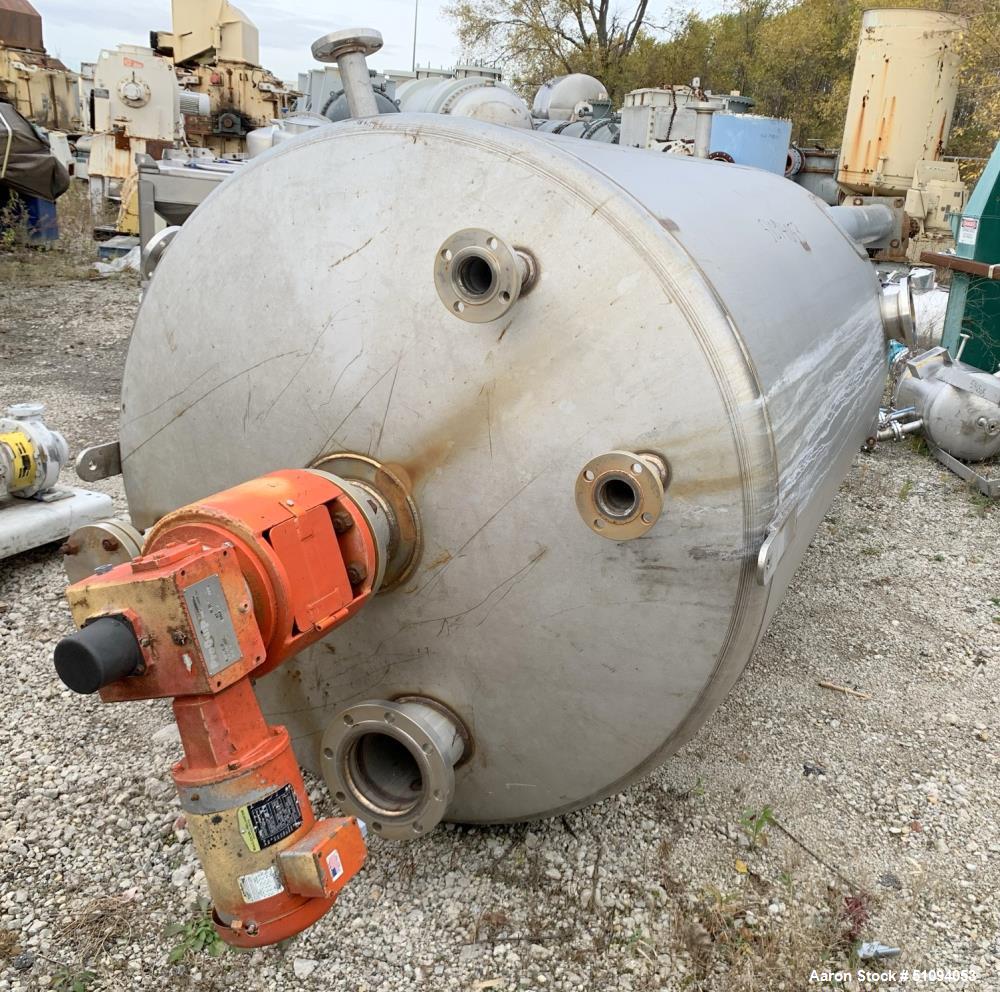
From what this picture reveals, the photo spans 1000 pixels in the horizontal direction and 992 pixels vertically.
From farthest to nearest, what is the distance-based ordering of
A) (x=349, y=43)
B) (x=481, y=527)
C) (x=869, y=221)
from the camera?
1. (x=869, y=221)
2. (x=349, y=43)
3. (x=481, y=527)

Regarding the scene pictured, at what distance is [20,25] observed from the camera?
14.4 metres

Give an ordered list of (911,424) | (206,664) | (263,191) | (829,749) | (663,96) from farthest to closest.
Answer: (663,96)
(911,424)
(829,749)
(263,191)
(206,664)

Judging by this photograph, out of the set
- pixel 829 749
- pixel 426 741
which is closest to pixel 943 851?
pixel 829 749

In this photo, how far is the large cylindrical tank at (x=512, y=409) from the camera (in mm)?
1390

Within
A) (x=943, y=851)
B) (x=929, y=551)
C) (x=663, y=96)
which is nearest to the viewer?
(x=943, y=851)

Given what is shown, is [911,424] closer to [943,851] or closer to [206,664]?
[943,851]

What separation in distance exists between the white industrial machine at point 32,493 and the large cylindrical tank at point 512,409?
1.42 meters

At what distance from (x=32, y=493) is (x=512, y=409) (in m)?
2.30

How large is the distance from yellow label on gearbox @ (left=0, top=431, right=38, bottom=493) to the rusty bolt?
6.45 ft

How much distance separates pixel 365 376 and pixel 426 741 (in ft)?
2.05

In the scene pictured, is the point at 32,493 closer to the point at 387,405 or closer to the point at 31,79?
the point at 387,405

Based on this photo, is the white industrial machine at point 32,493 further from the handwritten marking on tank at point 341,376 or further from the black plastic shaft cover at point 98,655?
the black plastic shaft cover at point 98,655

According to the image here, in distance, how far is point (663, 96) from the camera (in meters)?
8.04

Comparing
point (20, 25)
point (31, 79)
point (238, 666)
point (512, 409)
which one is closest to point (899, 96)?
point (512, 409)
